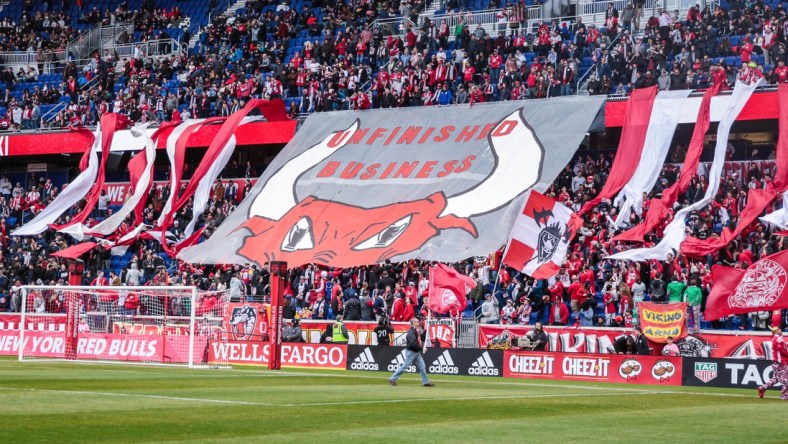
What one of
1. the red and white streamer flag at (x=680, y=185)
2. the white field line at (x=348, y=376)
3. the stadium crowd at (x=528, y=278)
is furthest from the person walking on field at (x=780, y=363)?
the red and white streamer flag at (x=680, y=185)

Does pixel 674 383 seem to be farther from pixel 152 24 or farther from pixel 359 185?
pixel 152 24

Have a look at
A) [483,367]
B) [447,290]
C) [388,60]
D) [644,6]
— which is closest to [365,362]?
[447,290]

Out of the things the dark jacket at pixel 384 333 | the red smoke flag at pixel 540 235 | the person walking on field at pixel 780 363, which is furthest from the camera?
the dark jacket at pixel 384 333

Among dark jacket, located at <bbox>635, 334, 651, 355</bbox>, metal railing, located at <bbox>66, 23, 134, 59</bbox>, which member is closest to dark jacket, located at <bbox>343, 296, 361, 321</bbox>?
dark jacket, located at <bbox>635, 334, 651, 355</bbox>

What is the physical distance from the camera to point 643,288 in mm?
33375

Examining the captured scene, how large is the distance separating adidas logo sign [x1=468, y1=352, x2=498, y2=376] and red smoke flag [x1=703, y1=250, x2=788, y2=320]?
5664 millimetres

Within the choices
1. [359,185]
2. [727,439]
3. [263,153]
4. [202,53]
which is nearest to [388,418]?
[727,439]

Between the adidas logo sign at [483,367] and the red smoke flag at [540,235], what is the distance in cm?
318

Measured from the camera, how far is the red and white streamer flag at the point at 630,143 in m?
37.0

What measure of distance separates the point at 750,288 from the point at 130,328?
57.0 feet

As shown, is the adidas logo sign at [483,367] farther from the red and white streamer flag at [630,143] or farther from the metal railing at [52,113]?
the metal railing at [52,113]

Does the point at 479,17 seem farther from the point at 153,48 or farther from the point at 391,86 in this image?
the point at 153,48

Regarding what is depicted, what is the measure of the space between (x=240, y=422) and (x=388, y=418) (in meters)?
2.37

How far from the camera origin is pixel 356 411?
18.1 metres
